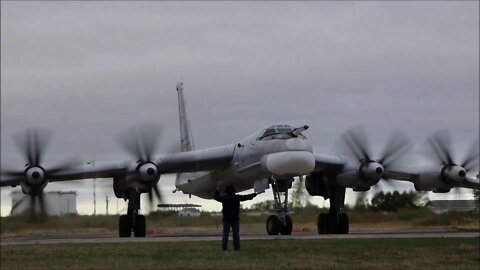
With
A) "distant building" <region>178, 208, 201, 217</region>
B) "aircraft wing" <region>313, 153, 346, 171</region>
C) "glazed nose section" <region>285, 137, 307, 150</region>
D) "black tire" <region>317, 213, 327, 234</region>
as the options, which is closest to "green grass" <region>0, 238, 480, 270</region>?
"glazed nose section" <region>285, 137, 307, 150</region>

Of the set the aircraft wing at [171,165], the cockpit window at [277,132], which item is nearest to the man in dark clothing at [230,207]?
the cockpit window at [277,132]

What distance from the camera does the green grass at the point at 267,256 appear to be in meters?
14.4

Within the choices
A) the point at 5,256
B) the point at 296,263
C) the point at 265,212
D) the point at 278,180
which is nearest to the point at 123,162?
the point at 278,180

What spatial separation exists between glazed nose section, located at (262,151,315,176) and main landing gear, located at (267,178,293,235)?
87cm

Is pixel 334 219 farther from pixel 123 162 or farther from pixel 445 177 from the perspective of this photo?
pixel 123 162

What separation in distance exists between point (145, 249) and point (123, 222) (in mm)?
14487

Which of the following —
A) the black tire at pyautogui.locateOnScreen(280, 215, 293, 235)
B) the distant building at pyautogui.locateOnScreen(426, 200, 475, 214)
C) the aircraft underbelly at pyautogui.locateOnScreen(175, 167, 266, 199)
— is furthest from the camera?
the distant building at pyautogui.locateOnScreen(426, 200, 475, 214)

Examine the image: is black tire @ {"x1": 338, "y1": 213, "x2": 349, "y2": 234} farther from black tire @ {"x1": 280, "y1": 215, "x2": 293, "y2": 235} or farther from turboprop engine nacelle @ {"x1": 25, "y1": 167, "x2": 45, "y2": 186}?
turboprop engine nacelle @ {"x1": 25, "y1": 167, "x2": 45, "y2": 186}

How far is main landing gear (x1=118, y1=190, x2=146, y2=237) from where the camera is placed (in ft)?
106

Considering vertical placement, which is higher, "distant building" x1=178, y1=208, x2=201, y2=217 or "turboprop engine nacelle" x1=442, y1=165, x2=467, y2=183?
"turboprop engine nacelle" x1=442, y1=165, x2=467, y2=183

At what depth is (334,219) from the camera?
3206 cm

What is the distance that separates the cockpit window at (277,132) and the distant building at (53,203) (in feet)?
28.5

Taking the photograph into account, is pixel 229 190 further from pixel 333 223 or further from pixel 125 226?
pixel 125 226

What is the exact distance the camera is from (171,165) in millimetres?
31859
